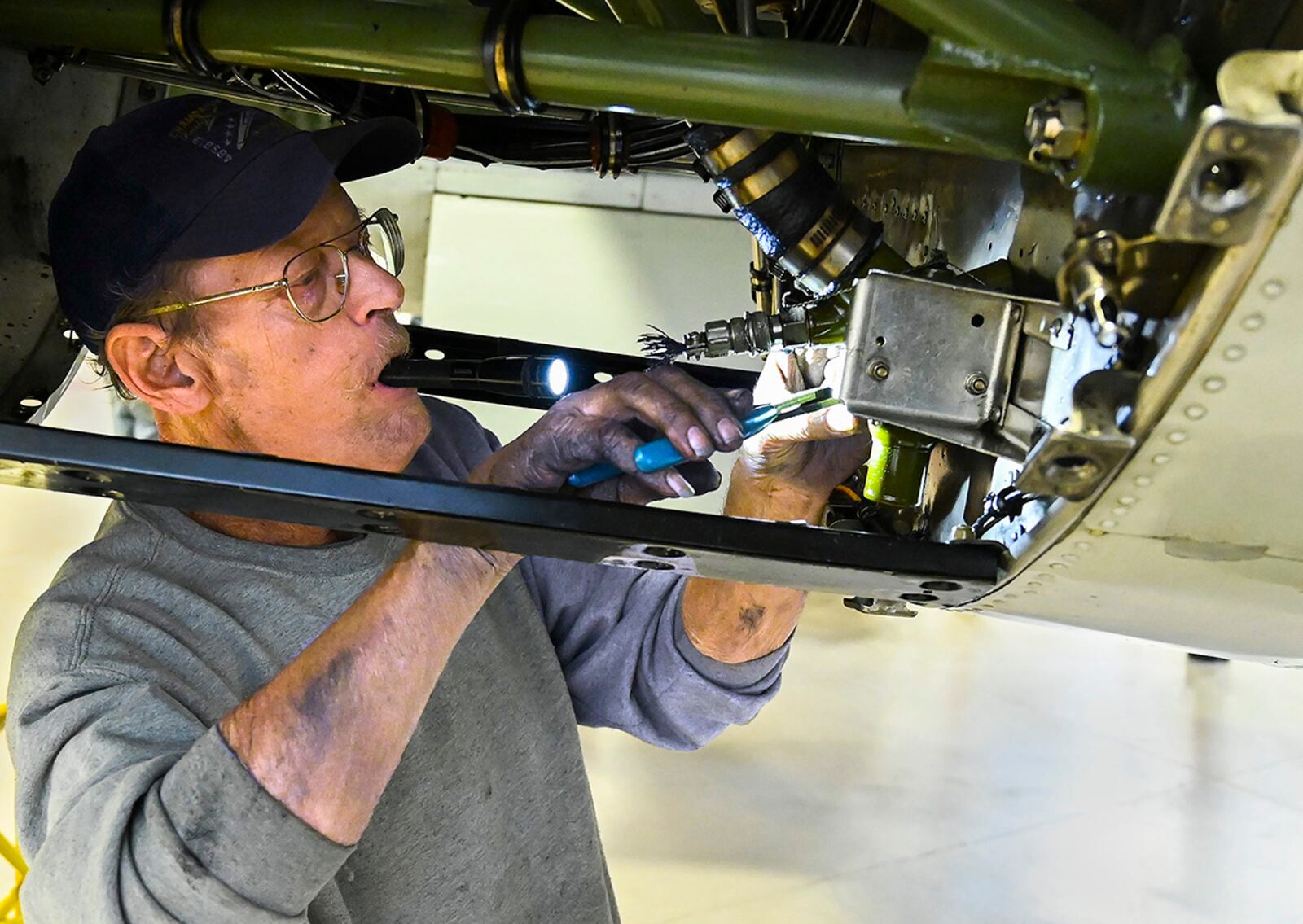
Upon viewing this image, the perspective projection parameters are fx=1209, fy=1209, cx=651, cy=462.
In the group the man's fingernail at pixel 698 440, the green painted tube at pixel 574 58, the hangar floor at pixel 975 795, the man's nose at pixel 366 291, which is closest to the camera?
the green painted tube at pixel 574 58

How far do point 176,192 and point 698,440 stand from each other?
61cm

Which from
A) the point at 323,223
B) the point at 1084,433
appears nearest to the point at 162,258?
the point at 323,223

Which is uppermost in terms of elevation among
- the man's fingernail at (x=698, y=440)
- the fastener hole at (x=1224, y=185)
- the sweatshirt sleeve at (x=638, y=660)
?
the fastener hole at (x=1224, y=185)

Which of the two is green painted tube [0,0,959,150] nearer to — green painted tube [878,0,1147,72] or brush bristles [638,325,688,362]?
green painted tube [878,0,1147,72]

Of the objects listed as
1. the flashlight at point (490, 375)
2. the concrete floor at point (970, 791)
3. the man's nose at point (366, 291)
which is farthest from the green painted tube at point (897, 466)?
the concrete floor at point (970, 791)

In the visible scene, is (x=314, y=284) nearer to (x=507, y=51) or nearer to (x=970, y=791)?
(x=507, y=51)

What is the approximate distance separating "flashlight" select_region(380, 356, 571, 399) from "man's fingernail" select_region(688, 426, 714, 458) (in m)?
0.38

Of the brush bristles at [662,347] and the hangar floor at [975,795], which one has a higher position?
the brush bristles at [662,347]

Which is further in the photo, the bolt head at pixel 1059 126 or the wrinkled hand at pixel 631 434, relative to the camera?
the wrinkled hand at pixel 631 434

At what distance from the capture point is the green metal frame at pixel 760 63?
0.74 m

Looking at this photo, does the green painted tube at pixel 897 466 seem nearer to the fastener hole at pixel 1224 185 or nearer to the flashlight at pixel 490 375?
the flashlight at pixel 490 375

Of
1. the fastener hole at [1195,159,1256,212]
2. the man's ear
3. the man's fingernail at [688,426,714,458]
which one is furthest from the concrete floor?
the fastener hole at [1195,159,1256,212]

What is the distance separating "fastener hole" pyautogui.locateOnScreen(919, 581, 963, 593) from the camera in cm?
94

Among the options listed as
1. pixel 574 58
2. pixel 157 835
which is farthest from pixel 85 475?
pixel 574 58
